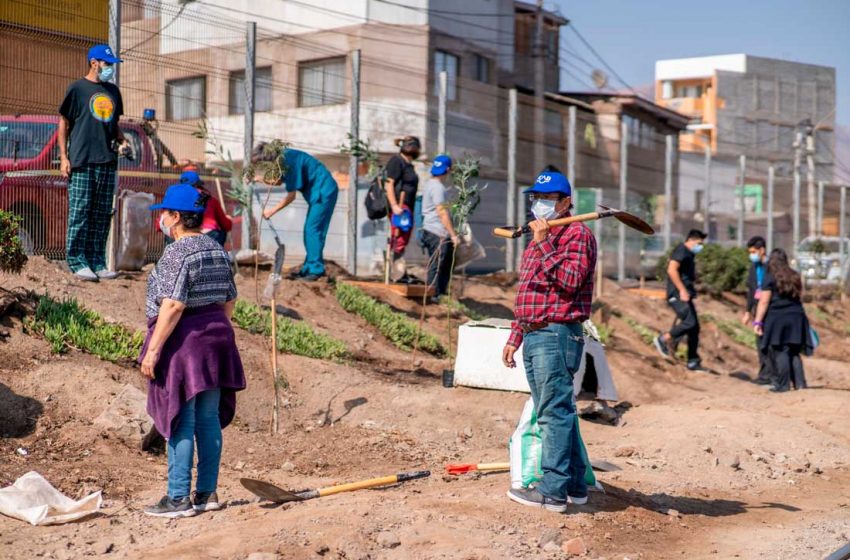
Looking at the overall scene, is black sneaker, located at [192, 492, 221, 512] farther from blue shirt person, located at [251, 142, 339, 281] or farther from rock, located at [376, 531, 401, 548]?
blue shirt person, located at [251, 142, 339, 281]

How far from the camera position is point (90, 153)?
1059cm

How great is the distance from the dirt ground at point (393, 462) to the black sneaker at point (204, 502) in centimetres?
12

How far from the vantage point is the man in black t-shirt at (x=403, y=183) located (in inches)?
536

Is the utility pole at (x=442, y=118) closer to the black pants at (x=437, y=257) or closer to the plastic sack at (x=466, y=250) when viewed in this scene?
the plastic sack at (x=466, y=250)

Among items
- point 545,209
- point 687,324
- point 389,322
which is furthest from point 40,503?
point 687,324

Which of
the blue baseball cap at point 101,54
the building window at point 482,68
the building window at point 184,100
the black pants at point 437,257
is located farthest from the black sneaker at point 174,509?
the building window at point 482,68

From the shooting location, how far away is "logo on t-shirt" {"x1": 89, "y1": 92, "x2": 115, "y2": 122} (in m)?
10.5

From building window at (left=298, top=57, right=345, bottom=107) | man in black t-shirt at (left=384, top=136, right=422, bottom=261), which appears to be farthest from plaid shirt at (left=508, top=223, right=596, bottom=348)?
building window at (left=298, top=57, right=345, bottom=107)

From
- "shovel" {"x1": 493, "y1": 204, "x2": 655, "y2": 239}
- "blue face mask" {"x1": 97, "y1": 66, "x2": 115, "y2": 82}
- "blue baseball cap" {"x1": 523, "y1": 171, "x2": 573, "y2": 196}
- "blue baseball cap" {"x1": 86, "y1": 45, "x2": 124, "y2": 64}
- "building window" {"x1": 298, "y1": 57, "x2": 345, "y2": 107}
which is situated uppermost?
"building window" {"x1": 298, "y1": 57, "x2": 345, "y2": 107}

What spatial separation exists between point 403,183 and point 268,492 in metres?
7.52

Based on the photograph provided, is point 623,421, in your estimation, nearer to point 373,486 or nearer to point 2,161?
point 373,486

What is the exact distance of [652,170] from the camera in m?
27.0

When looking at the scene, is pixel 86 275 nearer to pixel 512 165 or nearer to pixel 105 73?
pixel 105 73

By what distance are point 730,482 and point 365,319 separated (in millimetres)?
5209
